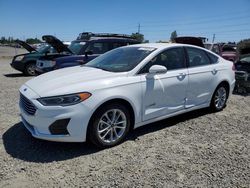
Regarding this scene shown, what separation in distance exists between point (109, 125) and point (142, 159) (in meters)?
0.70

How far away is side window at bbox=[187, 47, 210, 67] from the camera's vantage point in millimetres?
5055

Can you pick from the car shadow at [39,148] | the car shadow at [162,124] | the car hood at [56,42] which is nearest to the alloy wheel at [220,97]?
the car shadow at [162,124]

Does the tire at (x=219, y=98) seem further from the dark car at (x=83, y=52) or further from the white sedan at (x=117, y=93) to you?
the dark car at (x=83, y=52)

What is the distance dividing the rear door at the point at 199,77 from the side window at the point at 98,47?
13.4ft

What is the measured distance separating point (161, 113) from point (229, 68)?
7.87 feet

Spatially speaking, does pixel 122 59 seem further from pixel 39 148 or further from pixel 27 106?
pixel 39 148

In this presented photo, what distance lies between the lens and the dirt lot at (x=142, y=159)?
3.05m

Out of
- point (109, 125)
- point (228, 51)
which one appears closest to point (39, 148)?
point (109, 125)

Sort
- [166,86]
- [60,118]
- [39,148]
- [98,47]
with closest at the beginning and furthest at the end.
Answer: [60,118]
[39,148]
[166,86]
[98,47]

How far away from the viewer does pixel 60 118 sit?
11.1ft

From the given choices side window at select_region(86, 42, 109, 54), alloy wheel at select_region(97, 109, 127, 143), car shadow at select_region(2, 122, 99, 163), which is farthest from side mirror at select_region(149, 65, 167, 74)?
side window at select_region(86, 42, 109, 54)

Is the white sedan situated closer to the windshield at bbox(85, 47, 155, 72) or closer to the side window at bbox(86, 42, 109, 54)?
the windshield at bbox(85, 47, 155, 72)

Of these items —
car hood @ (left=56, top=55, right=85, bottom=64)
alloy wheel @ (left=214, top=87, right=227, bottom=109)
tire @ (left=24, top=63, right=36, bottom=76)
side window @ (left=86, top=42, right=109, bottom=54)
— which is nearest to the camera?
alloy wheel @ (left=214, top=87, right=227, bottom=109)

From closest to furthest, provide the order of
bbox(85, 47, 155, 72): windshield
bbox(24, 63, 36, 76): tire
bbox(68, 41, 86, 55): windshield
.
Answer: bbox(85, 47, 155, 72): windshield → bbox(68, 41, 86, 55): windshield → bbox(24, 63, 36, 76): tire
